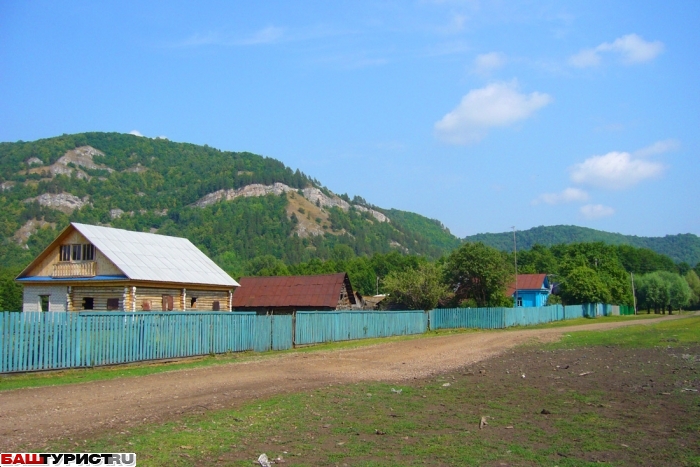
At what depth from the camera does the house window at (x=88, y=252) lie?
33344 millimetres

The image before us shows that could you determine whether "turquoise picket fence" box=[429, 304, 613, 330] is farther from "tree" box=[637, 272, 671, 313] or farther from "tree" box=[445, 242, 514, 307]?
"tree" box=[637, 272, 671, 313]

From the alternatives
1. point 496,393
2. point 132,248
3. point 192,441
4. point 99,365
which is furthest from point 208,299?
point 192,441

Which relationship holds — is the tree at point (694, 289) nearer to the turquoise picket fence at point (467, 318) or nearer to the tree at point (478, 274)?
the tree at point (478, 274)

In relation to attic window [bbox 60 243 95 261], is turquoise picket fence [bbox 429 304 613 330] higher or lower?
lower

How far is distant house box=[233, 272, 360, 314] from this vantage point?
51.4m

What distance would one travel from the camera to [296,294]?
52781 millimetres

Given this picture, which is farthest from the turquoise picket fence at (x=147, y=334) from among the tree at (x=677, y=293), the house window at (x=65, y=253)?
the tree at (x=677, y=293)

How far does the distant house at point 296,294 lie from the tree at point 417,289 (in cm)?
381

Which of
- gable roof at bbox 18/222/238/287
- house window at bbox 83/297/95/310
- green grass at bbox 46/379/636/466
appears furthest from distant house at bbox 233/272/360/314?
green grass at bbox 46/379/636/466

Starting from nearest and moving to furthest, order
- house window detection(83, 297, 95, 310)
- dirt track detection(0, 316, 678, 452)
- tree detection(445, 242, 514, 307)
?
dirt track detection(0, 316, 678, 452), house window detection(83, 297, 95, 310), tree detection(445, 242, 514, 307)

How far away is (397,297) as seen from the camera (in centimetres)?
5609

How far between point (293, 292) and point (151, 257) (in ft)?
64.0

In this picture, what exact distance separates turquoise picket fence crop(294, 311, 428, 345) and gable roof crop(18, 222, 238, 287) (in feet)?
25.8

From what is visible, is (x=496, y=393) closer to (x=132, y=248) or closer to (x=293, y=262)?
(x=132, y=248)
